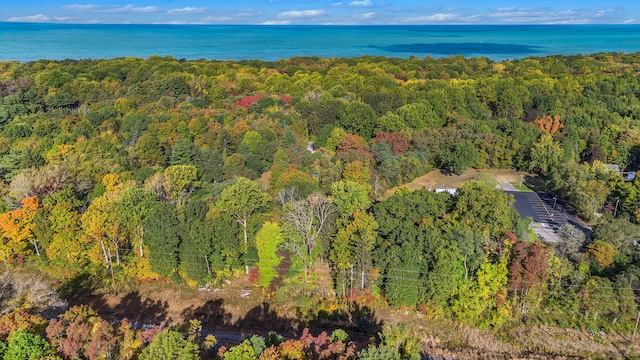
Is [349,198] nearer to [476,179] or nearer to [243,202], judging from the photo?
[243,202]

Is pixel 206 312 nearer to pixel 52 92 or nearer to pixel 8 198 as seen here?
pixel 8 198

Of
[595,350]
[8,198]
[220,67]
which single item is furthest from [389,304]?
[220,67]

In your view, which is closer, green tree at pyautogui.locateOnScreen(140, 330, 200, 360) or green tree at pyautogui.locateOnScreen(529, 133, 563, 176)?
green tree at pyautogui.locateOnScreen(140, 330, 200, 360)

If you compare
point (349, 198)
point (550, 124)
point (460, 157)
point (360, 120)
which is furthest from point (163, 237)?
point (550, 124)

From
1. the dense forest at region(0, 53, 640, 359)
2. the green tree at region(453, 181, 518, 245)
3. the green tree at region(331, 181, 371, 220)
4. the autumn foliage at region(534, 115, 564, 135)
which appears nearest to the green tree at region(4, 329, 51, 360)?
the dense forest at region(0, 53, 640, 359)

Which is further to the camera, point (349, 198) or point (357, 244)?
point (349, 198)

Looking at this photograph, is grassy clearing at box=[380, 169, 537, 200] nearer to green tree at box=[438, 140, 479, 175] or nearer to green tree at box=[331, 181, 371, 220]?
green tree at box=[438, 140, 479, 175]
